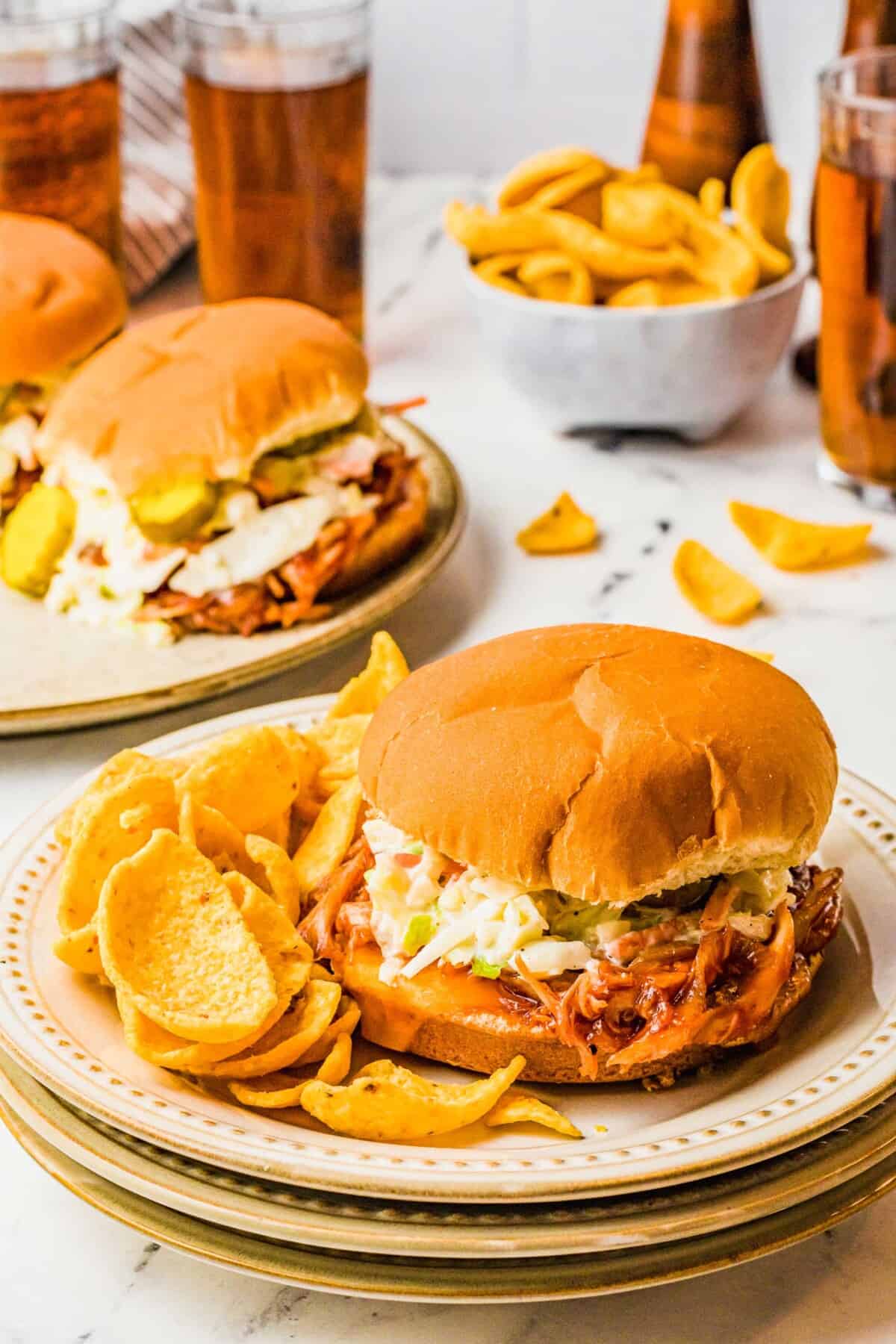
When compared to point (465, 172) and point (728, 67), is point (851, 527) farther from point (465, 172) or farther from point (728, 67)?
point (465, 172)

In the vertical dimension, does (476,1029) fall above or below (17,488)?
above

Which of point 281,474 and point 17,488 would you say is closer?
point 281,474

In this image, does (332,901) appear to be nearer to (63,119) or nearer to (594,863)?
(594,863)

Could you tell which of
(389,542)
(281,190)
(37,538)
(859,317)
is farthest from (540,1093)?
(281,190)

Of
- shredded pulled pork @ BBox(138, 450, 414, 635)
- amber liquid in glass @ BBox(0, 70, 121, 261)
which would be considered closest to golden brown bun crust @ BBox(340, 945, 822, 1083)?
shredded pulled pork @ BBox(138, 450, 414, 635)

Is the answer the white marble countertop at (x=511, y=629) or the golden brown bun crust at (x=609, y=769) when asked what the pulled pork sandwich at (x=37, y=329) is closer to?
the white marble countertop at (x=511, y=629)

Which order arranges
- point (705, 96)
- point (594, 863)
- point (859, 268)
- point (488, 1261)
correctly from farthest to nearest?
point (705, 96) < point (859, 268) < point (594, 863) < point (488, 1261)

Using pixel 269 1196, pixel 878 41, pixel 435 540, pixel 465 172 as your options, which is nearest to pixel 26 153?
pixel 435 540
